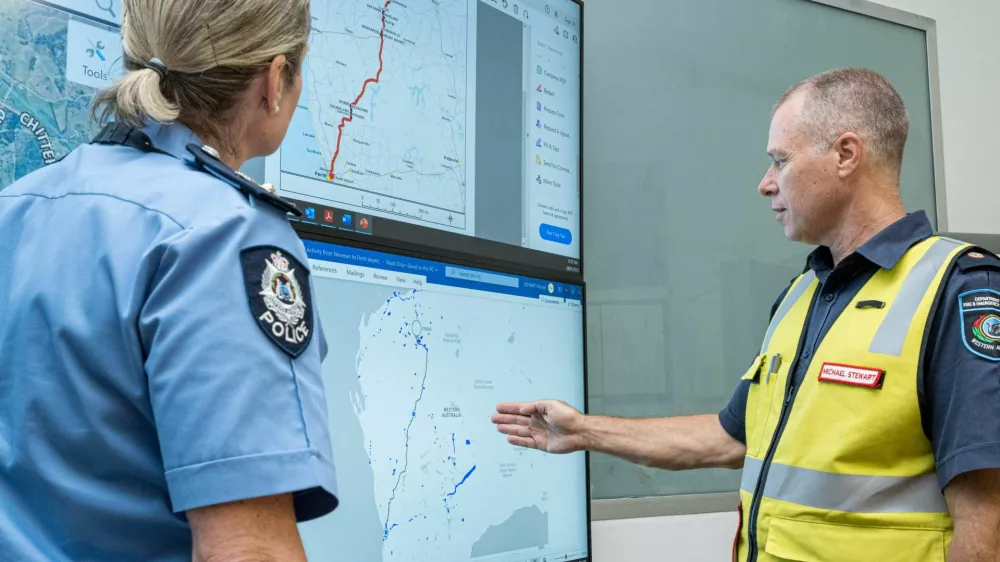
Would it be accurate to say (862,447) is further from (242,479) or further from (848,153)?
(242,479)

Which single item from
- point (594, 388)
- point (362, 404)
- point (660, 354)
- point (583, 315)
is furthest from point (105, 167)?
point (660, 354)

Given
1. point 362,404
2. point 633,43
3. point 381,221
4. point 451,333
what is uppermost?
point 633,43

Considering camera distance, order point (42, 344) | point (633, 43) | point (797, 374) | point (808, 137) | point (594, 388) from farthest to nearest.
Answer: point (633, 43) → point (594, 388) → point (808, 137) → point (797, 374) → point (42, 344)

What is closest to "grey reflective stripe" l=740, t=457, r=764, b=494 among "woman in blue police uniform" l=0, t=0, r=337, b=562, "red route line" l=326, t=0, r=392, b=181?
"red route line" l=326, t=0, r=392, b=181

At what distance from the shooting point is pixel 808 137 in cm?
167

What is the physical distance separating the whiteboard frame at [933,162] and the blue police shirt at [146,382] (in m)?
1.80

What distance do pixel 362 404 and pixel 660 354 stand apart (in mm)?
1101

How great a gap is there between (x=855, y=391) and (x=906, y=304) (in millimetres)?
164

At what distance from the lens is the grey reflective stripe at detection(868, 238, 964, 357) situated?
140cm

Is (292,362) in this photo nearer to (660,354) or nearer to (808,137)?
(808,137)

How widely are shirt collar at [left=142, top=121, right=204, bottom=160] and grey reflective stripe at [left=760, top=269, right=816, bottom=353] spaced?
4.20 ft

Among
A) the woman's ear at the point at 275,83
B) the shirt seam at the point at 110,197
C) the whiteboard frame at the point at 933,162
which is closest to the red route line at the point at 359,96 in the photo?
the woman's ear at the point at 275,83

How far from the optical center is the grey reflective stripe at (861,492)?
1.36 metres

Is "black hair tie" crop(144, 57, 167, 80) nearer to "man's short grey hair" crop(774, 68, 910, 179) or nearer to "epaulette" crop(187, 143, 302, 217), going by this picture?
"epaulette" crop(187, 143, 302, 217)
